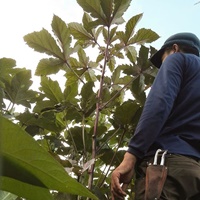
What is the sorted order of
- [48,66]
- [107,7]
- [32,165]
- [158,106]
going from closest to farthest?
[32,165] → [158,106] → [107,7] → [48,66]

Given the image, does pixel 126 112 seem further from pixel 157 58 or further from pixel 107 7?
pixel 107 7

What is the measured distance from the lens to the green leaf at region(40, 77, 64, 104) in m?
1.88

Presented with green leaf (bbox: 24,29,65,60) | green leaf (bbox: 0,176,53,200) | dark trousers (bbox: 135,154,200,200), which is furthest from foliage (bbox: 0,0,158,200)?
green leaf (bbox: 0,176,53,200)

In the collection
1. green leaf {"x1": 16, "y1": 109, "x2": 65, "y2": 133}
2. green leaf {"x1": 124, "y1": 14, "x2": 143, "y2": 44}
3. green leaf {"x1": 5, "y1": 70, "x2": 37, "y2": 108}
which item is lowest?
green leaf {"x1": 16, "y1": 109, "x2": 65, "y2": 133}

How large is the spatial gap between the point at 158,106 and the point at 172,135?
0.10 m

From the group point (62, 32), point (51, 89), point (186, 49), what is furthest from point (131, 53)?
point (186, 49)

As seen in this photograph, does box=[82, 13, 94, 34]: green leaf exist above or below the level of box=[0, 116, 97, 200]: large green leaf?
above

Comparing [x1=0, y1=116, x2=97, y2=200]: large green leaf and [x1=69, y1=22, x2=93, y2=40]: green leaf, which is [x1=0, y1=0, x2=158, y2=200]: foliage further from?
[x1=0, y1=116, x2=97, y2=200]: large green leaf

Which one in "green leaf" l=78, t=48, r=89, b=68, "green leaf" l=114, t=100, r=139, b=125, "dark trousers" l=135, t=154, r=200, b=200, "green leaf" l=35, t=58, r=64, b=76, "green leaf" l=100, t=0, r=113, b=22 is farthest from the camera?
"green leaf" l=78, t=48, r=89, b=68

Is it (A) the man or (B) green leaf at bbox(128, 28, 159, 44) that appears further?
(B) green leaf at bbox(128, 28, 159, 44)

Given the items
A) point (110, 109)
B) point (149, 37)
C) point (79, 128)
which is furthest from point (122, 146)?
point (149, 37)

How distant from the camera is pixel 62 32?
1.99 metres

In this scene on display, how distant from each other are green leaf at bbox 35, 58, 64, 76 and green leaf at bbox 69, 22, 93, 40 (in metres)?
0.20

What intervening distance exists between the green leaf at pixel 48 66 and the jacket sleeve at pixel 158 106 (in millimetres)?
897
